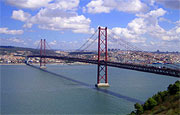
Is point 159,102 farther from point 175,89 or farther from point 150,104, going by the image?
point 175,89

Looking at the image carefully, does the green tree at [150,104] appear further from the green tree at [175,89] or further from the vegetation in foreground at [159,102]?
the green tree at [175,89]

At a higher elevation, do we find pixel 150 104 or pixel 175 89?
pixel 175 89

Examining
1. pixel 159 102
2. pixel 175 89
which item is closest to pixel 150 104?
pixel 159 102

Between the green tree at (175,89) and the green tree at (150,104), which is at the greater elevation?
the green tree at (175,89)

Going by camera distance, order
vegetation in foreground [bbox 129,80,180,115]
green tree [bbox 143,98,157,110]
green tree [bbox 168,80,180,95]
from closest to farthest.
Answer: vegetation in foreground [bbox 129,80,180,115] < green tree [bbox 143,98,157,110] < green tree [bbox 168,80,180,95]

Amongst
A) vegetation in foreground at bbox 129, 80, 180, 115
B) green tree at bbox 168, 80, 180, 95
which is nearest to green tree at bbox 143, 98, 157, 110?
vegetation in foreground at bbox 129, 80, 180, 115

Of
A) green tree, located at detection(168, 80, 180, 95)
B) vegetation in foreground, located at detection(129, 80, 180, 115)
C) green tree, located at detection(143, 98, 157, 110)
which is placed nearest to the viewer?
vegetation in foreground, located at detection(129, 80, 180, 115)

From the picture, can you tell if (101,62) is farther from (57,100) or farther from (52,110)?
(52,110)

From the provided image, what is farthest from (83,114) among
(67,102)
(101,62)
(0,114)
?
(101,62)

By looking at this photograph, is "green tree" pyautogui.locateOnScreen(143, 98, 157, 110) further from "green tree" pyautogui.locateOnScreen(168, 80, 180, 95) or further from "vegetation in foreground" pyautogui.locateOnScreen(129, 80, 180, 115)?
"green tree" pyautogui.locateOnScreen(168, 80, 180, 95)

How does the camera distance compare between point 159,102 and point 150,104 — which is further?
point 159,102

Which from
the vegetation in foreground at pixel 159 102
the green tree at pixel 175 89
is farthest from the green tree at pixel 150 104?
the green tree at pixel 175 89
